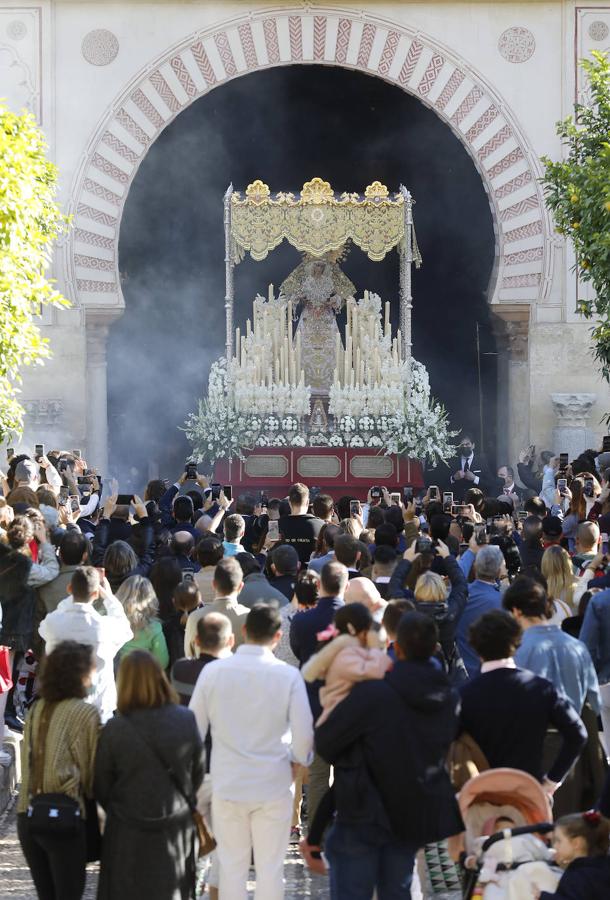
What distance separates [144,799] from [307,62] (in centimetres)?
1550

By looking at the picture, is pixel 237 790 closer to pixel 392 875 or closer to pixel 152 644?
pixel 392 875

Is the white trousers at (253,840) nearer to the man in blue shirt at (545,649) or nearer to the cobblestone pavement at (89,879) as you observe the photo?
the cobblestone pavement at (89,879)

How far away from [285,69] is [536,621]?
16764 millimetres

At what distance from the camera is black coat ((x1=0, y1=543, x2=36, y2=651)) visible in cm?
845

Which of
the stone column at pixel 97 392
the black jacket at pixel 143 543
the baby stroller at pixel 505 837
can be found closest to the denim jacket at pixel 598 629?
the baby stroller at pixel 505 837

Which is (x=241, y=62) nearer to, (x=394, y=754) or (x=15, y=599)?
(x=15, y=599)

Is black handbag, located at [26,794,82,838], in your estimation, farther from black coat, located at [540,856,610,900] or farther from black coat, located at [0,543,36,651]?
black coat, located at [0,543,36,651]

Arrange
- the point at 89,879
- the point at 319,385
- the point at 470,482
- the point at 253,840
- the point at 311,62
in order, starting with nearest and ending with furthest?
1. the point at 253,840
2. the point at 89,879
3. the point at 470,482
4. the point at 311,62
5. the point at 319,385

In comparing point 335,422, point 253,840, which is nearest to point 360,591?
point 253,840

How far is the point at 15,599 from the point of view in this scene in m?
8.55

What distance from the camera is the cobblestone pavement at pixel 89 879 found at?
6.99 metres

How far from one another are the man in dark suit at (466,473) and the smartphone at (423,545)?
733 cm

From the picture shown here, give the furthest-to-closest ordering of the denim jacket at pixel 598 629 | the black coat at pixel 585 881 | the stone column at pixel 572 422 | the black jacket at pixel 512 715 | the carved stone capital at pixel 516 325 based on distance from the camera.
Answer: the carved stone capital at pixel 516 325 < the stone column at pixel 572 422 < the denim jacket at pixel 598 629 < the black jacket at pixel 512 715 < the black coat at pixel 585 881

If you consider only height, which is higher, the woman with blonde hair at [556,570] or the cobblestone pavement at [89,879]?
the woman with blonde hair at [556,570]
